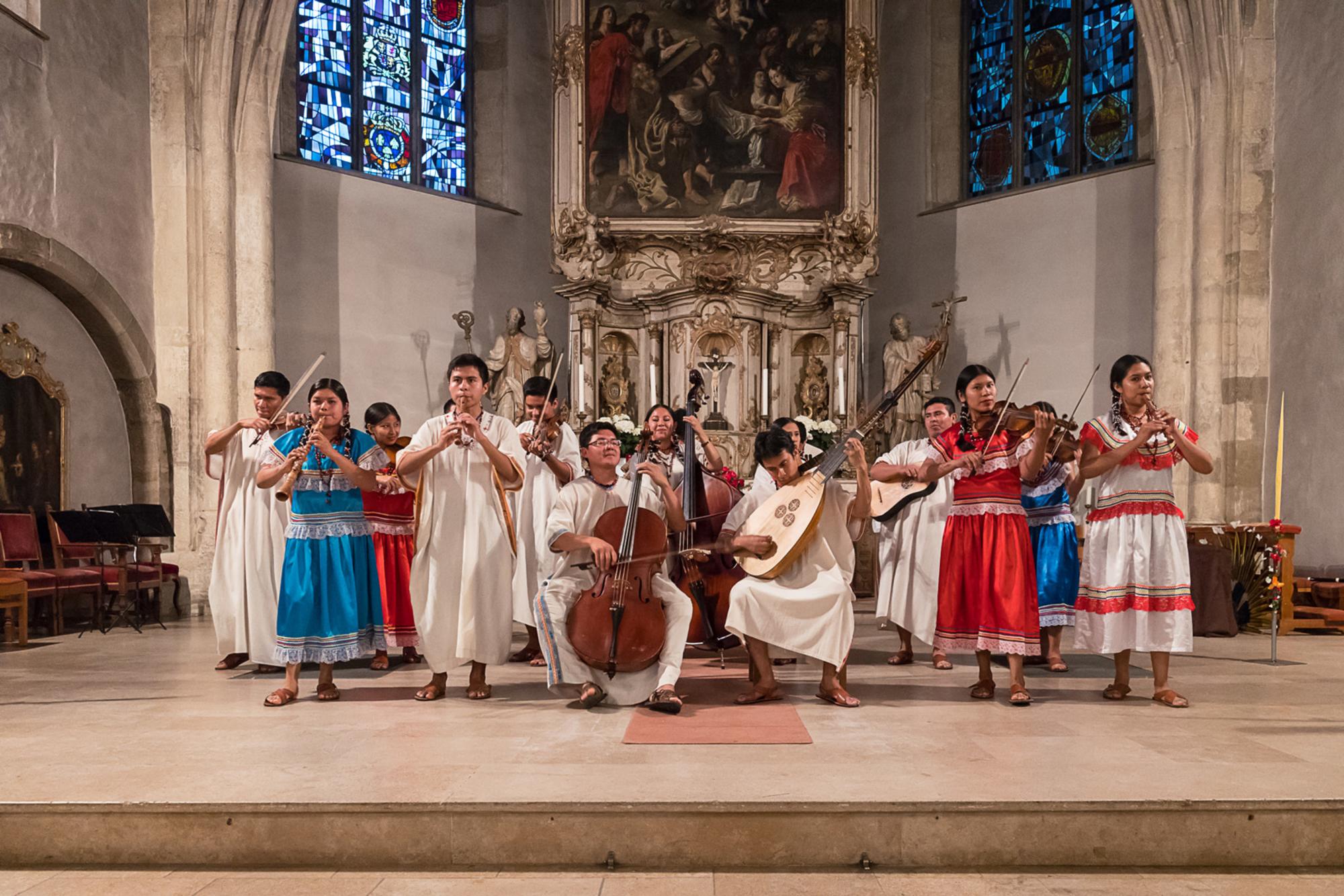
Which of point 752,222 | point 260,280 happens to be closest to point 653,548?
point 260,280

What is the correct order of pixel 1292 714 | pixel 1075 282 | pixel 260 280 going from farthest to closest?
pixel 1075 282, pixel 260 280, pixel 1292 714

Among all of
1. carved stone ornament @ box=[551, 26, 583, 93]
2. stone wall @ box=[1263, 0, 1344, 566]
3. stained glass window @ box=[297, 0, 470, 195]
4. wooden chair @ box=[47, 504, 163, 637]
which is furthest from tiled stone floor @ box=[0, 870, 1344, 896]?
carved stone ornament @ box=[551, 26, 583, 93]

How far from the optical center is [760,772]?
396 centimetres

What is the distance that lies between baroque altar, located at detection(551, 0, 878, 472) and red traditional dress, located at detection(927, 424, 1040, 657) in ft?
29.0

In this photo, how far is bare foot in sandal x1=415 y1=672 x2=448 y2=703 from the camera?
5676mm

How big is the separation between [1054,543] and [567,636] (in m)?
3.38

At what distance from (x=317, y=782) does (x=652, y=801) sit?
4.00 feet

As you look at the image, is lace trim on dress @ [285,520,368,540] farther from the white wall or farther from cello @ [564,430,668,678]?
the white wall

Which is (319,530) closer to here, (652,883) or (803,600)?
(803,600)

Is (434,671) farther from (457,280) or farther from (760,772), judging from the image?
(457,280)

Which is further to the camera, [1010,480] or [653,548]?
[1010,480]

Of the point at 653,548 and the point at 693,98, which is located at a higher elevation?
the point at 693,98

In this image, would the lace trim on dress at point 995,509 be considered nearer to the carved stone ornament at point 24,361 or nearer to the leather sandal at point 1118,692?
the leather sandal at point 1118,692

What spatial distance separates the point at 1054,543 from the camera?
6.98 metres
